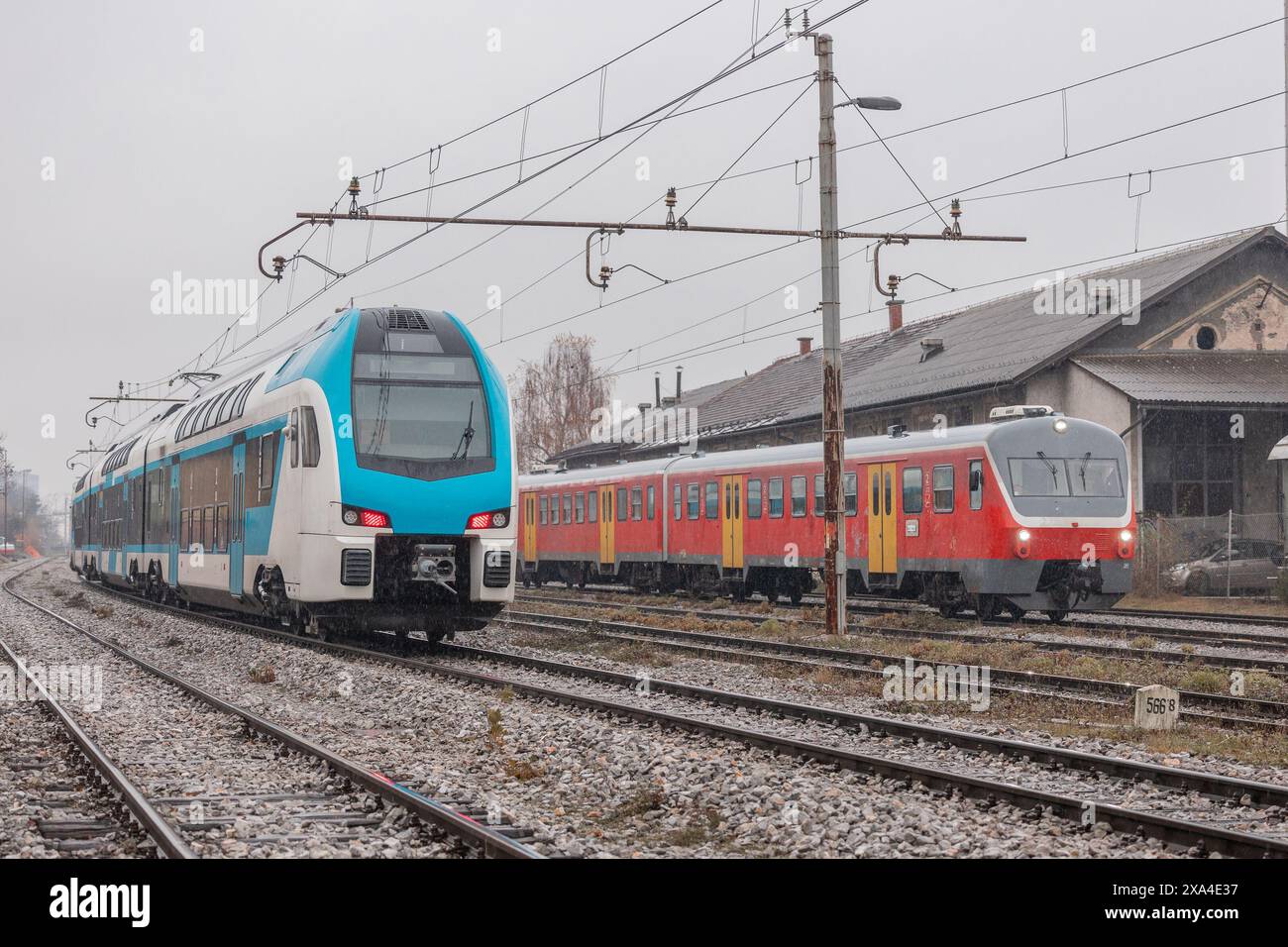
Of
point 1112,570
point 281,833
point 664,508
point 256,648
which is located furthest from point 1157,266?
point 281,833

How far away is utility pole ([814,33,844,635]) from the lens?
19.1m

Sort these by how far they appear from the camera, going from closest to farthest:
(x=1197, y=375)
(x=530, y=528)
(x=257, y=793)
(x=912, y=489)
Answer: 1. (x=257, y=793)
2. (x=912, y=489)
3. (x=1197, y=375)
4. (x=530, y=528)

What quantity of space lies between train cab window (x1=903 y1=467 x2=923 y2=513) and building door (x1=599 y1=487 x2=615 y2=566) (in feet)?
39.4

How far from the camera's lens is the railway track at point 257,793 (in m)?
7.04

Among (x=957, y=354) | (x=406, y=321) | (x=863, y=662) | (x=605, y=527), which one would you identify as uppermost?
(x=957, y=354)

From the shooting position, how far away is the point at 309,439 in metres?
16.0

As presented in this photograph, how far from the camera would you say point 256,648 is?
18094mm

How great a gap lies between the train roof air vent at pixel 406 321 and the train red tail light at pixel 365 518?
2264 millimetres

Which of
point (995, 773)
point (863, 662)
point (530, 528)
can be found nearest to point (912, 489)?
point (863, 662)

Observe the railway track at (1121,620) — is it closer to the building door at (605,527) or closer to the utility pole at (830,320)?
the utility pole at (830,320)

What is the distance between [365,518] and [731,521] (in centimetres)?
1333

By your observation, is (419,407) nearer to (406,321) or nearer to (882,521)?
(406,321)
